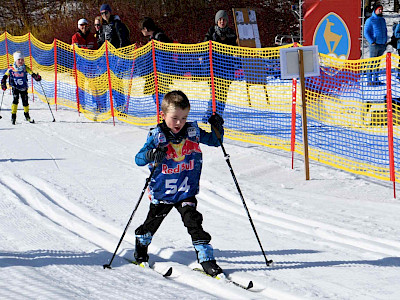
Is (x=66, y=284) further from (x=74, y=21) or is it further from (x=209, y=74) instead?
(x=74, y=21)

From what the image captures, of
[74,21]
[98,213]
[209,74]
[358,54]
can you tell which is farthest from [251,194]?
[74,21]

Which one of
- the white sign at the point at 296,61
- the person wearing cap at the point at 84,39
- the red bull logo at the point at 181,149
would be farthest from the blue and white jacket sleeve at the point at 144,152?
the person wearing cap at the point at 84,39

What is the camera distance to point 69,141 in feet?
38.6

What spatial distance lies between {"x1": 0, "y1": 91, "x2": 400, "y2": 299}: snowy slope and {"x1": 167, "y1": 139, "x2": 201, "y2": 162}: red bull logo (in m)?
0.92

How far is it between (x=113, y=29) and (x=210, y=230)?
28.2ft

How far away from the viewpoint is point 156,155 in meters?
4.82

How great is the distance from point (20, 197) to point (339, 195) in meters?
3.83

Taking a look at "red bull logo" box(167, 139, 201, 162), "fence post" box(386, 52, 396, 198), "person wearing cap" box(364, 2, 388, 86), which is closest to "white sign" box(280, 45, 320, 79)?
"fence post" box(386, 52, 396, 198)

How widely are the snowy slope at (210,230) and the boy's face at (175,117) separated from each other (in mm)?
1178

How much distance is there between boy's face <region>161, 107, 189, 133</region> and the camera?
4.87m

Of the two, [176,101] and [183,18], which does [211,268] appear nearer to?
[176,101]

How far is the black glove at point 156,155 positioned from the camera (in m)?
4.82

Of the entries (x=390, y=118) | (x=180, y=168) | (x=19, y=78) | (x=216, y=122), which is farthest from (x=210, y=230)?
(x=19, y=78)

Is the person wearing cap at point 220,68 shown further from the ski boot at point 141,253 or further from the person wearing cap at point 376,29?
the ski boot at point 141,253
